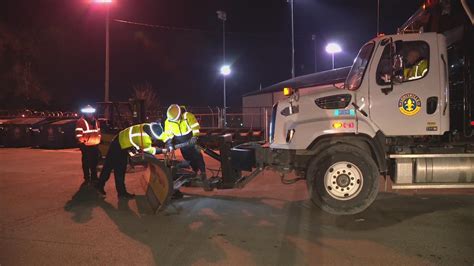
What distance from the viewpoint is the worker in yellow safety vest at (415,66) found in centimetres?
698

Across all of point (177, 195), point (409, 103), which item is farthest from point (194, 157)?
point (409, 103)

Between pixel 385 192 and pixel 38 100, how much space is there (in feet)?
127

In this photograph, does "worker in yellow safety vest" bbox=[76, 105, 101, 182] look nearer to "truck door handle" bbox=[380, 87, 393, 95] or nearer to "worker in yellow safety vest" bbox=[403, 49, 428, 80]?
"truck door handle" bbox=[380, 87, 393, 95]

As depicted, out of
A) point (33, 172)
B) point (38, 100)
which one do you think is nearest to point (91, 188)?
point (33, 172)

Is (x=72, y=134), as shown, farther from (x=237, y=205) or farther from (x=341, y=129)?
(x=341, y=129)

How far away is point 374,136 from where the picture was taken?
700cm

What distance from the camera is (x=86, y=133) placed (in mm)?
10258

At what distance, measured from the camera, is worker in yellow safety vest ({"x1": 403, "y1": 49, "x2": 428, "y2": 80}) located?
698 cm

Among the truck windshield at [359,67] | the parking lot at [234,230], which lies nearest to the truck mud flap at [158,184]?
the parking lot at [234,230]

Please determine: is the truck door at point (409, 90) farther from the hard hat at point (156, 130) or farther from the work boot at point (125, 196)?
the work boot at point (125, 196)

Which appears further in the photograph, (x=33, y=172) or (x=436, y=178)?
(x=33, y=172)

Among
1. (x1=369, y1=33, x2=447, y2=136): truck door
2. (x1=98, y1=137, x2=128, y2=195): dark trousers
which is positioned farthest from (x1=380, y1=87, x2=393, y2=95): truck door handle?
(x1=98, y1=137, x2=128, y2=195): dark trousers

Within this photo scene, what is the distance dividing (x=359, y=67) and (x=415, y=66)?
0.85 m

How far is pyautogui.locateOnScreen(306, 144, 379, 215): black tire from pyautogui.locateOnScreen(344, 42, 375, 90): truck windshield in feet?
3.39
